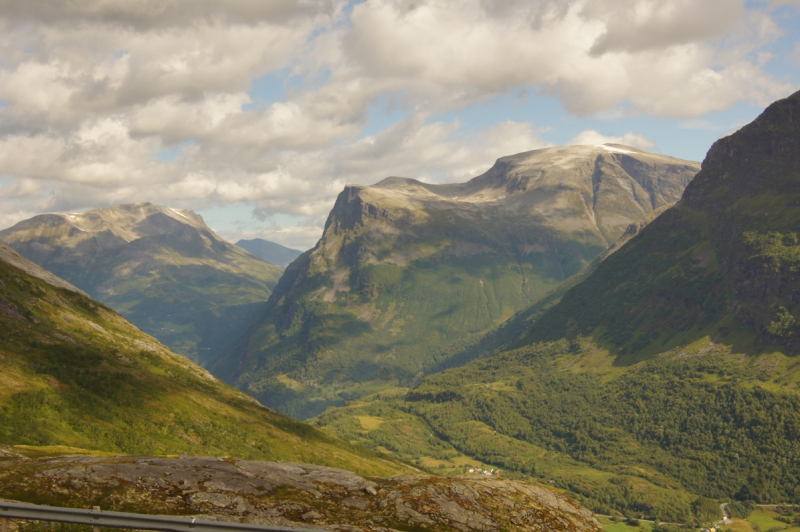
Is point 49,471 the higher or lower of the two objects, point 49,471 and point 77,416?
the higher

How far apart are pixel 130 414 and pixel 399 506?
362 ft

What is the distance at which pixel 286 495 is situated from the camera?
57156 millimetres

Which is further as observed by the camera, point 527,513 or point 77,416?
point 77,416

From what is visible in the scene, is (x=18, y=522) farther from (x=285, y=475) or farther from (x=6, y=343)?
(x=6, y=343)

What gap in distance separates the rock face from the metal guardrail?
19508mm

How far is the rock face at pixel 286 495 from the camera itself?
→ 165 feet

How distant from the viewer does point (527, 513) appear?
6525 centimetres

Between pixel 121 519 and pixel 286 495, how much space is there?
29507 millimetres

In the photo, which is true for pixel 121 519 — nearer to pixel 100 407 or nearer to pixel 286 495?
pixel 286 495

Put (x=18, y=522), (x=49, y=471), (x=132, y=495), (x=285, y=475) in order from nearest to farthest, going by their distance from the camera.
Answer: (x=18, y=522)
(x=132, y=495)
(x=49, y=471)
(x=285, y=475)

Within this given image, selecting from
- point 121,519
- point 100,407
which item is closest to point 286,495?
point 121,519

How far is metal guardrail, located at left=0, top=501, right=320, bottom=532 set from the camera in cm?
2861

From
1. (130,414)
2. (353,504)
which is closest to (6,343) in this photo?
(130,414)

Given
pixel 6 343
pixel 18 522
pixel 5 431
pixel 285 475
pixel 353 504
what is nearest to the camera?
pixel 18 522
